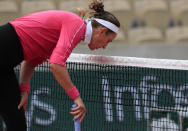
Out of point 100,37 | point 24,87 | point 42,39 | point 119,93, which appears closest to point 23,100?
point 24,87

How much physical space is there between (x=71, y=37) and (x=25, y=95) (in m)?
0.59

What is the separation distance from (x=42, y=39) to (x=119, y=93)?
3.74 feet

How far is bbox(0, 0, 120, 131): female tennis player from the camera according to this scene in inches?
72.1

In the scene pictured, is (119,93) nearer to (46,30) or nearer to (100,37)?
(100,37)

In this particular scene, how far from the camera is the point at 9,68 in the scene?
1.91 metres

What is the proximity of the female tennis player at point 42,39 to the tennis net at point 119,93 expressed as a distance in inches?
23.5

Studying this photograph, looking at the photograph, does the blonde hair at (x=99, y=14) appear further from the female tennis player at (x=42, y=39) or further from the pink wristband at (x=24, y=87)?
the pink wristband at (x=24, y=87)

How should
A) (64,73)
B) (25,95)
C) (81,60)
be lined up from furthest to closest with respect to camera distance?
1. (81,60)
2. (25,95)
3. (64,73)

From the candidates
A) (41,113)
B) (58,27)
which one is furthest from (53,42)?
(41,113)

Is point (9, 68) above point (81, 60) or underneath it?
above

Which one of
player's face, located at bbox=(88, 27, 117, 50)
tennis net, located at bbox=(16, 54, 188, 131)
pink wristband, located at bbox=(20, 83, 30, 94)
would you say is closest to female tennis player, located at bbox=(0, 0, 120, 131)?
player's face, located at bbox=(88, 27, 117, 50)

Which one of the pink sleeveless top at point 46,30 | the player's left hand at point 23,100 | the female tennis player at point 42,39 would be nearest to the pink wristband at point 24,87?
the player's left hand at point 23,100

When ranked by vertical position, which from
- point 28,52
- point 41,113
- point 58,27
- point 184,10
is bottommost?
point 41,113

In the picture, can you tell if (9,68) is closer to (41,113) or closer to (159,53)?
(41,113)
